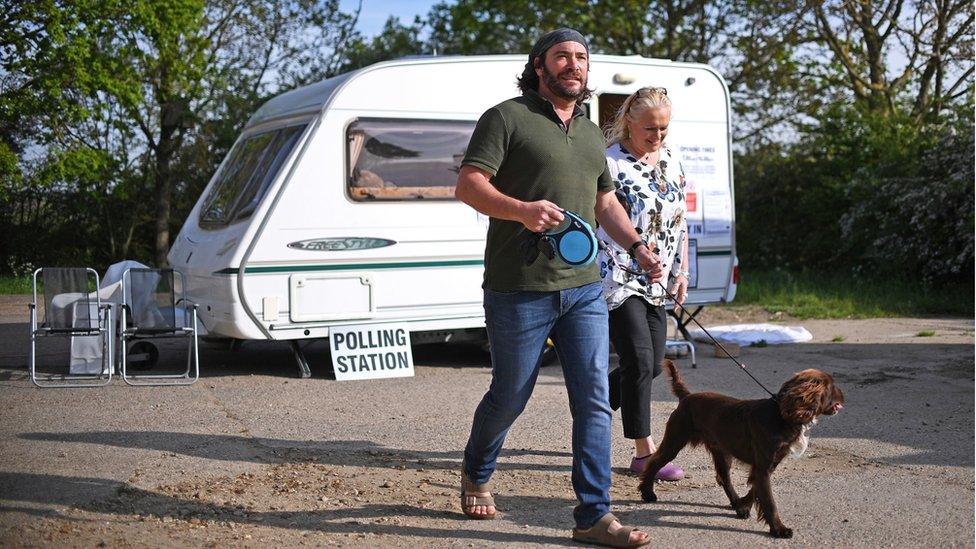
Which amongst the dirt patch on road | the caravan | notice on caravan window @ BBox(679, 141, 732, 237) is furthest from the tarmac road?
notice on caravan window @ BBox(679, 141, 732, 237)

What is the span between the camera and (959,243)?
47.8ft

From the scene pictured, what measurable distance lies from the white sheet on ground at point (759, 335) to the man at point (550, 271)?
21.1 ft

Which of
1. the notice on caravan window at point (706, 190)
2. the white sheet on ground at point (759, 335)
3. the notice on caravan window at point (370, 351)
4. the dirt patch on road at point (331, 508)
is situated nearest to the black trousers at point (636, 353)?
the dirt patch on road at point (331, 508)

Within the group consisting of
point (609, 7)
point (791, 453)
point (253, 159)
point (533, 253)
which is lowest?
point (791, 453)

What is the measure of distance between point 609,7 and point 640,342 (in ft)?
64.4

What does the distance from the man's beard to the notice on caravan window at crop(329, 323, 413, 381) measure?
4.73 m

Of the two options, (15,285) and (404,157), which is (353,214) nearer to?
(404,157)

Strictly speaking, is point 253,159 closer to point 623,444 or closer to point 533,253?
point 623,444

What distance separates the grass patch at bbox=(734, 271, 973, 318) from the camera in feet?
44.1

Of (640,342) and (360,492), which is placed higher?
(640,342)

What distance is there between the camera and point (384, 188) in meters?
8.98

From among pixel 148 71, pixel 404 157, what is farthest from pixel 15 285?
pixel 404 157

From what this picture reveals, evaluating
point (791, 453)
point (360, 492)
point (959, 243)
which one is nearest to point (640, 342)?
point (791, 453)

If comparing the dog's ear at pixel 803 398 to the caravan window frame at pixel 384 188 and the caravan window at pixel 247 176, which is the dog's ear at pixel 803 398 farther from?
the caravan window at pixel 247 176
